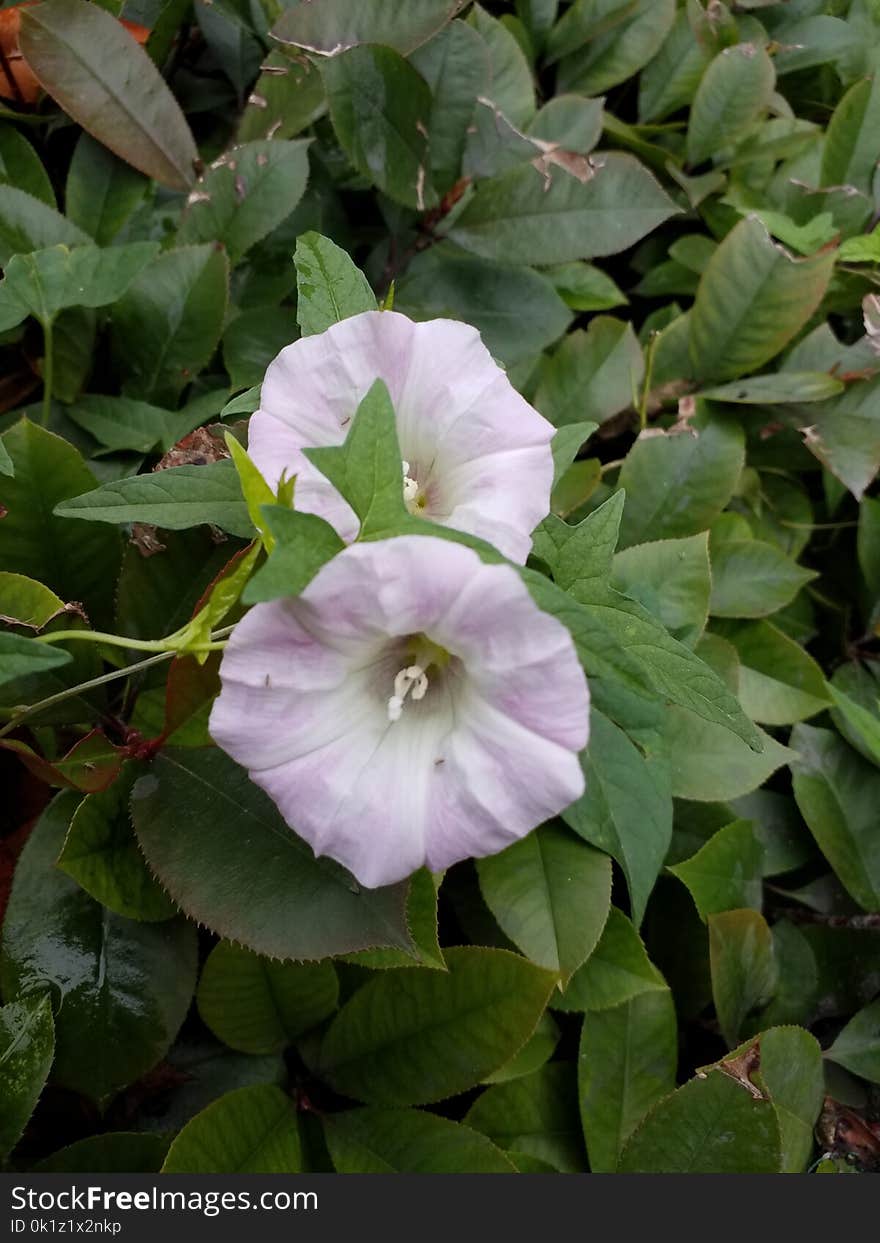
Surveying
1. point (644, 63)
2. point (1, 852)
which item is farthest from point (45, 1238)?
point (644, 63)

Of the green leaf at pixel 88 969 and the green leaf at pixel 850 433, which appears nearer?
the green leaf at pixel 88 969

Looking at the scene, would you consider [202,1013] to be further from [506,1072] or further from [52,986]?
[506,1072]

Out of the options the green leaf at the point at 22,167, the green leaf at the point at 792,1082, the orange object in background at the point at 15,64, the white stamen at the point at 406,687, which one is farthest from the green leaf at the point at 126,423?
the green leaf at the point at 792,1082

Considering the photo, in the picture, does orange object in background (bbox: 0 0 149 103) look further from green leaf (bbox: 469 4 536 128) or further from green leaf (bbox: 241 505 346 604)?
green leaf (bbox: 241 505 346 604)

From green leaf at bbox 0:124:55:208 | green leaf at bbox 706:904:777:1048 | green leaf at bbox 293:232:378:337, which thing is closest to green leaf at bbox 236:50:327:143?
green leaf at bbox 0:124:55:208

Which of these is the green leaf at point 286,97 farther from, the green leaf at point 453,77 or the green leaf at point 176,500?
the green leaf at point 176,500
